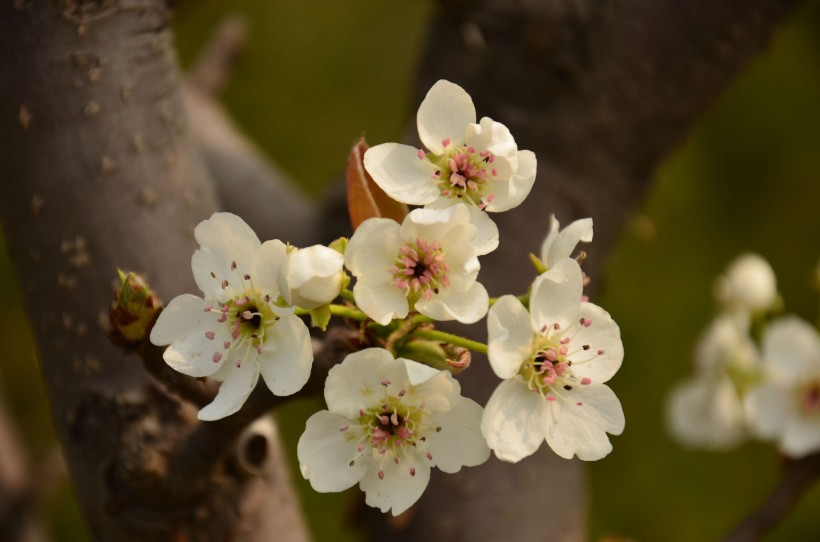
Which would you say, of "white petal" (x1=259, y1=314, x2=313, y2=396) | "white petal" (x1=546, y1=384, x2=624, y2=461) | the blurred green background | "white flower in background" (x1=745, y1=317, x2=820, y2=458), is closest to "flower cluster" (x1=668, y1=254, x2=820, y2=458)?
"white flower in background" (x1=745, y1=317, x2=820, y2=458)

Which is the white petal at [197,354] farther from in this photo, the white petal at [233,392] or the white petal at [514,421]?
the white petal at [514,421]

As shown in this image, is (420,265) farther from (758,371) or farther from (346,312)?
(758,371)

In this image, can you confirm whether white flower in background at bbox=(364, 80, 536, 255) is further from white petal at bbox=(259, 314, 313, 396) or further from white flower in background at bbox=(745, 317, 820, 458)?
white flower in background at bbox=(745, 317, 820, 458)

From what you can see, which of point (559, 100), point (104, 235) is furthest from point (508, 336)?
point (559, 100)

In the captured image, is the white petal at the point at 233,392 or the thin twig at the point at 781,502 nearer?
the white petal at the point at 233,392

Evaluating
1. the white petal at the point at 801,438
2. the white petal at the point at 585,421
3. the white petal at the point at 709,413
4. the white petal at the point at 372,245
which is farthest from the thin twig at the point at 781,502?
the white petal at the point at 372,245
